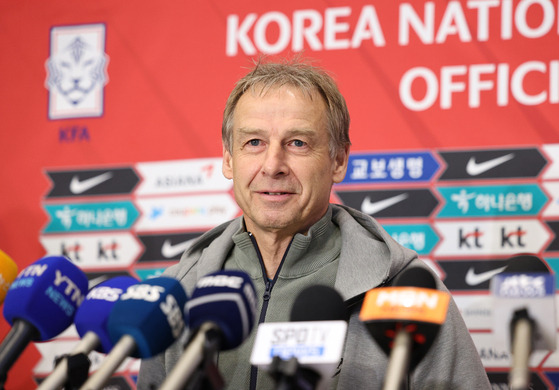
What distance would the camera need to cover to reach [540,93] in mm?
2148

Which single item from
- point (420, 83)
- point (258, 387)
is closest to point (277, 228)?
point (258, 387)

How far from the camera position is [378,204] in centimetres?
226

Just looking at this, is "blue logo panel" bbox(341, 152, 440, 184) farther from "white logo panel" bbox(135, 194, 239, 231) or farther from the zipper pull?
the zipper pull

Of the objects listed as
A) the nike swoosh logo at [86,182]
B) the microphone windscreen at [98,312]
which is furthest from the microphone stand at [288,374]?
the nike swoosh logo at [86,182]

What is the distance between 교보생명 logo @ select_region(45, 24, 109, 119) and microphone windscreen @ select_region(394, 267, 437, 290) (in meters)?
1.79

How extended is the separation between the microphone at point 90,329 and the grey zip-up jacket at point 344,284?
0.28 m

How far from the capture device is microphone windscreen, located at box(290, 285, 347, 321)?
1.07 m

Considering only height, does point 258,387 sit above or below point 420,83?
below

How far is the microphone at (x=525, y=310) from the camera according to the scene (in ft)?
3.10

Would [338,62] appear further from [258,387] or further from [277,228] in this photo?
[258,387]

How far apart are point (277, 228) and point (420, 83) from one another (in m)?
0.83

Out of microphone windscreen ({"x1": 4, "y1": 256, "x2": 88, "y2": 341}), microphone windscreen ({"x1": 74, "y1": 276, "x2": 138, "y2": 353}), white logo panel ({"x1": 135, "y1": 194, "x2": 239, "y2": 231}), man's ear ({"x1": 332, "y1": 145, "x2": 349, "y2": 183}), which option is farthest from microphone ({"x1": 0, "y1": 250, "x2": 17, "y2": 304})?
white logo panel ({"x1": 135, "y1": 194, "x2": 239, "y2": 231})

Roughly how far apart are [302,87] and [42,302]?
2.73 feet

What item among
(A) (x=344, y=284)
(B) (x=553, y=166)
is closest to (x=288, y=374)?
(A) (x=344, y=284)
